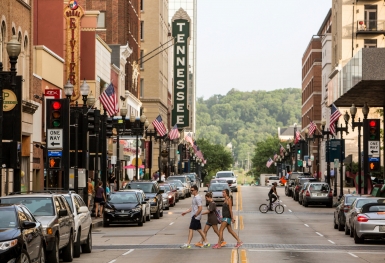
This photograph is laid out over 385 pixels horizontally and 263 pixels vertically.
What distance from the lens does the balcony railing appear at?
103 metres

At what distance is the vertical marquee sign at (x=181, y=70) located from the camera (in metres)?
136

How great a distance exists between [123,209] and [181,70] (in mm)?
97744

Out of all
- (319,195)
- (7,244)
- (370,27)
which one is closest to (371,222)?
(7,244)

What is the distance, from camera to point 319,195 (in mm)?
62062

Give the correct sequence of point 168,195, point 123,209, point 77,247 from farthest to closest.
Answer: point 168,195
point 123,209
point 77,247

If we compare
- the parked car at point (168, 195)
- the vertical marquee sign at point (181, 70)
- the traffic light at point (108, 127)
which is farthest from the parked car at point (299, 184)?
the vertical marquee sign at point (181, 70)

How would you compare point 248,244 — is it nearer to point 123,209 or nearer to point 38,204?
point 38,204

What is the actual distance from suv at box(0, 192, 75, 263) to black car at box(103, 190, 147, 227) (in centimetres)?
1581

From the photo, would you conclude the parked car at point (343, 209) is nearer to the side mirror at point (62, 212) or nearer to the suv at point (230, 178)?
the side mirror at point (62, 212)

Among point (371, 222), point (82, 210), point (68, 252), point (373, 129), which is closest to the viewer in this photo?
point (68, 252)

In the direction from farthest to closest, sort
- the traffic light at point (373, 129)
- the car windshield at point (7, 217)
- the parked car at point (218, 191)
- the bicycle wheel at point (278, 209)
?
the parked car at point (218, 191)
the bicycle wheel at point (278, 209)
the traffic light at point (373, 129)
the car windshield at point (7, 217)

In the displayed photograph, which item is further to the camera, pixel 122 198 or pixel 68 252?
pixel 122 198

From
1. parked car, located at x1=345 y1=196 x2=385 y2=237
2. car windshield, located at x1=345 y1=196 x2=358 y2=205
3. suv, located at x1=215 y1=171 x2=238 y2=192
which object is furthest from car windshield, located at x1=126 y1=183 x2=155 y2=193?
suv, located at x1=215 y1=171 x2=238 y2=192

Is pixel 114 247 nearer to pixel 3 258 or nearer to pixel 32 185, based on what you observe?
pixel 3 258
